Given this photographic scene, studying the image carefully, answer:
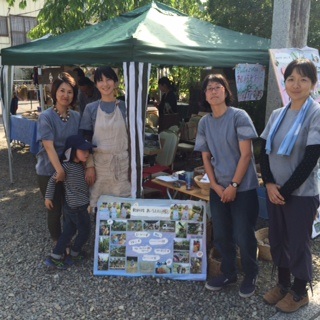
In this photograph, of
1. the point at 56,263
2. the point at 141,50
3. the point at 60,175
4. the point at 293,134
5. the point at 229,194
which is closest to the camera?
the point at 293,134

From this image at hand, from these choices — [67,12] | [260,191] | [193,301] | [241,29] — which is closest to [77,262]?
[193,301]

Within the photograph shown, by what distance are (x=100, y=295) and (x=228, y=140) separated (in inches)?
61.8

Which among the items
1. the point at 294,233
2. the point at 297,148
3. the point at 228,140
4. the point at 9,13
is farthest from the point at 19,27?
the point at 294,233

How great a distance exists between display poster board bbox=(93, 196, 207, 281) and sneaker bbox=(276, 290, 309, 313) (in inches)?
27.6

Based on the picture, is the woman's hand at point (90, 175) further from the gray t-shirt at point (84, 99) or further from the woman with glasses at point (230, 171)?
the gray t-shirt at point (84, 99)

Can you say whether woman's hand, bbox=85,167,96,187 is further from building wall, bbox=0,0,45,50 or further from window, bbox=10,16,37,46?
window, bbox=10,16,37,46

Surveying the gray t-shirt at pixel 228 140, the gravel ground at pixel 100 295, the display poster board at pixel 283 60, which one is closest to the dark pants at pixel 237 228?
the gray t-shirt at pixel 228 140

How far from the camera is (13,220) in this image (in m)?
4.64

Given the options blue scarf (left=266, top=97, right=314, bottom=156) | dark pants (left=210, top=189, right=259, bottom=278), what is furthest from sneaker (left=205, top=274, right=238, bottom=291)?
blue scarf (left=266, top=97, right=314, bottom=156)

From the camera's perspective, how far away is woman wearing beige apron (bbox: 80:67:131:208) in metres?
3.13

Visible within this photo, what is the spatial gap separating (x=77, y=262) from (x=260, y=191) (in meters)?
1.88

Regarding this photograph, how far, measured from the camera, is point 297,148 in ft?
7.84

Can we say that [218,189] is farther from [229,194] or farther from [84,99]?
[84,99]

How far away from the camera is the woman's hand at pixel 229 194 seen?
2607mm
